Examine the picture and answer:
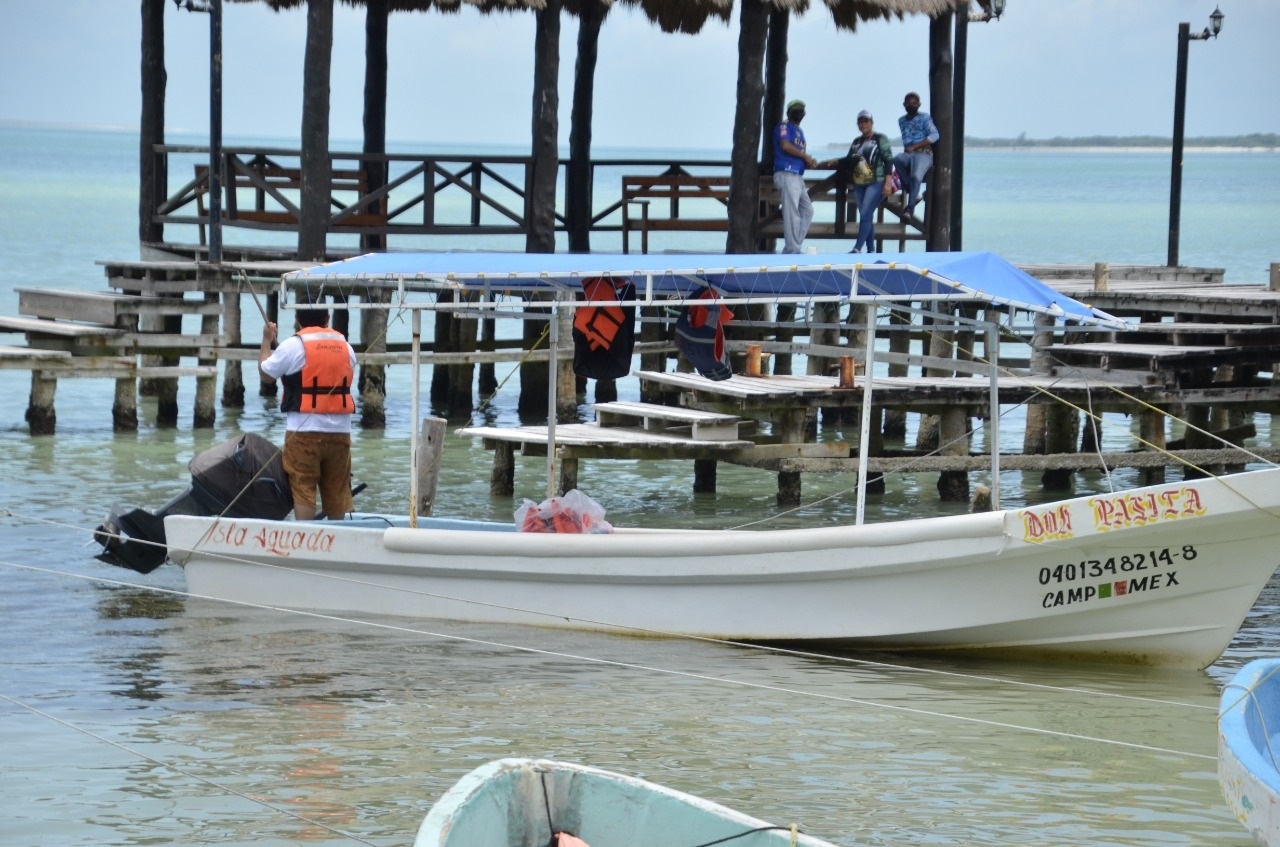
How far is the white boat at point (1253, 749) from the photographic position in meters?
6.24

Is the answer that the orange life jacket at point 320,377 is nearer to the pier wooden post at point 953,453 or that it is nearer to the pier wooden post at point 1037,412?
the pier wooden post at point 953,453

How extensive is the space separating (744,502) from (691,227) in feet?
18.2

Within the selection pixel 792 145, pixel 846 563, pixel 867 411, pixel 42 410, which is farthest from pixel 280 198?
pixel 846 563

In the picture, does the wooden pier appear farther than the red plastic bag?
Yes

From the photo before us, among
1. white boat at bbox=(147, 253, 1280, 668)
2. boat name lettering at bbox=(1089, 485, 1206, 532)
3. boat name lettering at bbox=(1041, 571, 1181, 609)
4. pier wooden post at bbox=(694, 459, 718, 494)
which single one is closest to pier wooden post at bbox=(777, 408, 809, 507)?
pier wooden post at bbox=(694, 459, 718, 494)

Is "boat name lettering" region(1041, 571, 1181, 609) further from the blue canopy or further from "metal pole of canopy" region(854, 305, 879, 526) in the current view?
the blue canopy

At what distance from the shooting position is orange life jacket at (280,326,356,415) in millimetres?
11453

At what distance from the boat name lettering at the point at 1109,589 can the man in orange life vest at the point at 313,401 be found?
4.43 m

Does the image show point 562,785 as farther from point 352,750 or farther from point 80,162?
point 80,162

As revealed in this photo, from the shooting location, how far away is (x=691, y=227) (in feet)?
69.6

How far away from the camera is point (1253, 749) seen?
661 cm

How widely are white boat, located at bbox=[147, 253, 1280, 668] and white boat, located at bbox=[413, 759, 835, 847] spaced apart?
13.5 ft

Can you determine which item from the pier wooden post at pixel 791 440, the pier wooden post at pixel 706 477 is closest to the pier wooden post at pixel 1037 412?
the pier wooden post at pixel 791 440

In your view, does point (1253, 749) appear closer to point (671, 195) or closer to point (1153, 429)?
point (1153, 429)
